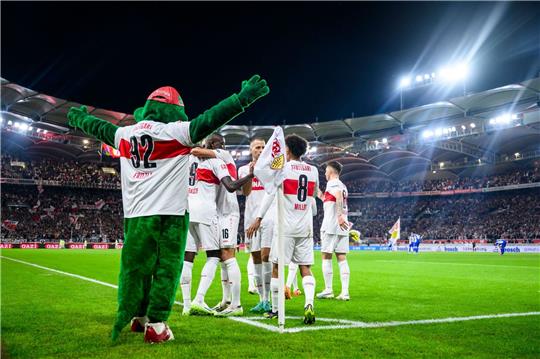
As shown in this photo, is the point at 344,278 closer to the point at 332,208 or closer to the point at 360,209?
the point at 332,208

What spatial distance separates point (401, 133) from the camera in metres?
51.7

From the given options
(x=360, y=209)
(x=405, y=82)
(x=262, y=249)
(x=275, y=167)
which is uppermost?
(x=405, y=82)

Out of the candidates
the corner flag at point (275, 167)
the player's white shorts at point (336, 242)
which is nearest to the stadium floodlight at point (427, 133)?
the player's white shorts at point (336, 242)

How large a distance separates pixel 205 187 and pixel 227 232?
2.39ft

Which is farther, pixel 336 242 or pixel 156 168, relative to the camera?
pixel 336 242

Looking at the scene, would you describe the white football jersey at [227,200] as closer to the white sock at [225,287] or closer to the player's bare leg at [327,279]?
the white sock at [225,287]

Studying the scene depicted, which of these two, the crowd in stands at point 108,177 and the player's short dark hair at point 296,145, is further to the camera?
the crowd in stands at point 108,177

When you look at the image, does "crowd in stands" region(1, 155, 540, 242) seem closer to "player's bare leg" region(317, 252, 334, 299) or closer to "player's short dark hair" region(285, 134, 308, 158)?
"player's bare leg" region(317, 252, 334, 299)

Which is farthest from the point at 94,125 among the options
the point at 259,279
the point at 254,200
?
the point at 259,279

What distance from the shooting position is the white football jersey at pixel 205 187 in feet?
21.1

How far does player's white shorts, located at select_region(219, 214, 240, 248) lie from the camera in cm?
653

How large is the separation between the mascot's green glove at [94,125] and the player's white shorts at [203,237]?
184cm

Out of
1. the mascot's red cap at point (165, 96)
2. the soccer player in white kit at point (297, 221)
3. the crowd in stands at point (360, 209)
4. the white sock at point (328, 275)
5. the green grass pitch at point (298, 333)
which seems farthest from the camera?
the crowd in stands at point (360, 209)

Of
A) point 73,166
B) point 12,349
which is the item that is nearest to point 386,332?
point 12,349
